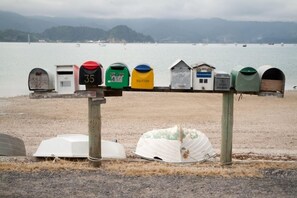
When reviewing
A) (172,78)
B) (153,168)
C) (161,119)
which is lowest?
(161,119)

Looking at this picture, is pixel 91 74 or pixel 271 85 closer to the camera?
pixel 91 74

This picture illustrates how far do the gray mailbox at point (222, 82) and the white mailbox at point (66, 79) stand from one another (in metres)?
2.45

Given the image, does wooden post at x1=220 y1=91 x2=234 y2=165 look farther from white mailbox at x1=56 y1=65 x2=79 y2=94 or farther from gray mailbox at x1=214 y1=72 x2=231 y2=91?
white mailbox at x1=56 y1=65 x2=79 y2=94

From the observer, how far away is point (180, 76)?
7.01 metres

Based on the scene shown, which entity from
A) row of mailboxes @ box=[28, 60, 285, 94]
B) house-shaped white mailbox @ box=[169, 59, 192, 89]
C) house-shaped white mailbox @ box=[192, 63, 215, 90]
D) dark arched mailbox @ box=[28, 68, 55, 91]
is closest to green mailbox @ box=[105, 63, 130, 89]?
row of mailboxes @ box=[28, 60, 285, 94]

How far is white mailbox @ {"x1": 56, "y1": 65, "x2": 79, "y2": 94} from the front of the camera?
23.0ft

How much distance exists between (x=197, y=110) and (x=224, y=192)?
16609 mm

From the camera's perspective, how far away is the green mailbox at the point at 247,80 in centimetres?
689

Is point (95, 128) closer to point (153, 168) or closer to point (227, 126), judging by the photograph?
point (153, 168)

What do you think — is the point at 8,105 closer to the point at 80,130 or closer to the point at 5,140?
the point at 80,130

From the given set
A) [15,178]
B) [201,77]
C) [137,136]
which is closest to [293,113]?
[137,136]

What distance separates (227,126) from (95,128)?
2.31 m

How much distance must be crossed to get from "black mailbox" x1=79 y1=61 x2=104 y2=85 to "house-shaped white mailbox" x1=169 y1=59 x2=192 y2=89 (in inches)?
49.0

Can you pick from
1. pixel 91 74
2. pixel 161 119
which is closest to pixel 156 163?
pixel 91 74
